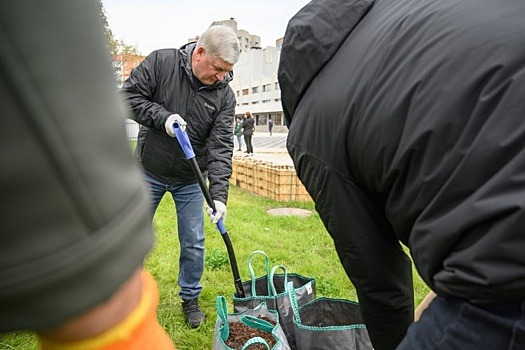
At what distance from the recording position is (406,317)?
1415mm

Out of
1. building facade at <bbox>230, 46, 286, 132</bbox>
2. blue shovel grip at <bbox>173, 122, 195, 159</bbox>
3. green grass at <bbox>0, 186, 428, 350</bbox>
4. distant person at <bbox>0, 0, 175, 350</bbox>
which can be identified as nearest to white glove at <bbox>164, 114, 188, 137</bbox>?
blue shovel grip at <bbox>173, 122, 195, 159</bbox>

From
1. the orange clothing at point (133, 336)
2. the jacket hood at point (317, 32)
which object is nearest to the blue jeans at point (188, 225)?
the jacket hood at point (317, 32)

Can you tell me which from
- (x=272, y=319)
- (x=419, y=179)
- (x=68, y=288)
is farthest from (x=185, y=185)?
(x=68, y=288)

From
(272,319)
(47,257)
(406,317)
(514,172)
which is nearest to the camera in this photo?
(47,257)

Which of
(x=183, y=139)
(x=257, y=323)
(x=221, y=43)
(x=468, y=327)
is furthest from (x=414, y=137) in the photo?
(x=221, y=43)

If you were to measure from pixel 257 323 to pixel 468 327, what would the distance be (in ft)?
4.44

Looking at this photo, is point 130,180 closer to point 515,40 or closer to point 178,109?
point 515,40

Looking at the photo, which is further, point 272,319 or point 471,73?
point 272,319

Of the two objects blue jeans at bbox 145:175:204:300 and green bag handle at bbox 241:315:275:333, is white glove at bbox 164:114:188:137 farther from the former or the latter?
green bag handle at bbox 241:315:275:333

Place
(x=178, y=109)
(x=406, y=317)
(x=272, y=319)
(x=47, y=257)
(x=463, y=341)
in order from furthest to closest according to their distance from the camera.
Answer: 1. (x=178, y=109)
2. (x=272, y=319)
3. (x=406, y=317)
4. (x=463, y=341)
5. (x=47, y=257)

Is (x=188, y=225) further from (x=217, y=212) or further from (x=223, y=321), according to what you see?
(x=223, y=321)

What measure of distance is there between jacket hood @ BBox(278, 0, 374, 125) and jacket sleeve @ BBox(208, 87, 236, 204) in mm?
1571

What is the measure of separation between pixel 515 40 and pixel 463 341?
24.4 inches

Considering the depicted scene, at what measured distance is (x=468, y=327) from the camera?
0.95 meters
